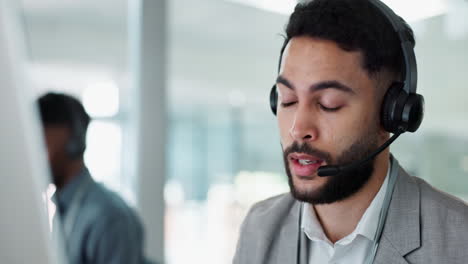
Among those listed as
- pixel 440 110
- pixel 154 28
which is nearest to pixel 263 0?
pixel 154 28

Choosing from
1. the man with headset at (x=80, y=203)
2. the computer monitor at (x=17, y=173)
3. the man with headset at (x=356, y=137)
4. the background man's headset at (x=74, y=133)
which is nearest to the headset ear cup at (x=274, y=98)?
the man with headset at (x=356, y=137)

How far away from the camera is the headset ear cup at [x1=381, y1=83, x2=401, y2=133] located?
1148mm

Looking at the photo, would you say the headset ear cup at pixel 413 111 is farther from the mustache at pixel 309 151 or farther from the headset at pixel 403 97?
the mustache at pixel 309 151

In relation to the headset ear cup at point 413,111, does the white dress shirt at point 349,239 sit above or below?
below

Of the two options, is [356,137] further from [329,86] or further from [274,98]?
[274,98]

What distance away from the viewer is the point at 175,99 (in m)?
3.86

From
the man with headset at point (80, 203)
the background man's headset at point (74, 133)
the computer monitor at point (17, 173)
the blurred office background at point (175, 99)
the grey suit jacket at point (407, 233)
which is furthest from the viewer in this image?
the blurred office background at point (175, 99)

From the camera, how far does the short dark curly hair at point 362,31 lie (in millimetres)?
1152

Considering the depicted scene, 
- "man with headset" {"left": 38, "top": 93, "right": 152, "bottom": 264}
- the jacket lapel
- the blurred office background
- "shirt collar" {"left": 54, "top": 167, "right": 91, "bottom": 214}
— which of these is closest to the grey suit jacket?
the jacket lapel

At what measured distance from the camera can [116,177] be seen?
3689mm

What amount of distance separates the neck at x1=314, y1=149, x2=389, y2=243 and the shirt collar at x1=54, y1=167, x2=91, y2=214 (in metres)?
1.53

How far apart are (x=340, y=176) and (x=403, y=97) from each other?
0.70 ft

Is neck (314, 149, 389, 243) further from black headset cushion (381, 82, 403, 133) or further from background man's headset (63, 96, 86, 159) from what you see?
background man's headset (63, 96, 86, 159)

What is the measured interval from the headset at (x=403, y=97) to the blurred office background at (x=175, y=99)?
2116 millimetres
